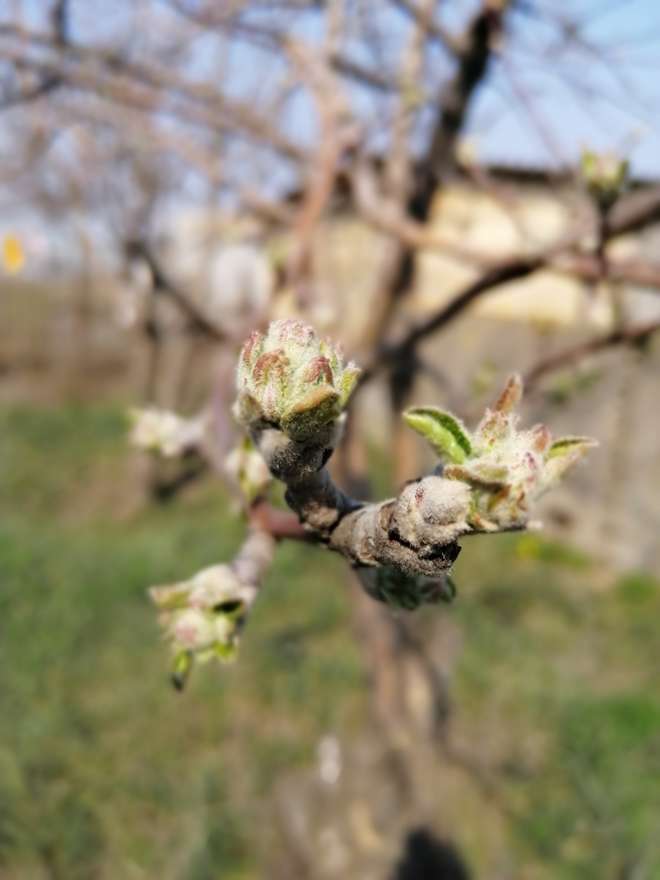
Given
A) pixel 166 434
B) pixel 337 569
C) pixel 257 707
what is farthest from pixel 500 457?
pixel 337 569

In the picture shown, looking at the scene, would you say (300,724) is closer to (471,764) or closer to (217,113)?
(471,764)

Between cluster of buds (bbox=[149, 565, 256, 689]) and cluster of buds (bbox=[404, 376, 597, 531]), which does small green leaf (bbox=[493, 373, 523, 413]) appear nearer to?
cluster of buds (bbox=[404, 376, 597, 531])

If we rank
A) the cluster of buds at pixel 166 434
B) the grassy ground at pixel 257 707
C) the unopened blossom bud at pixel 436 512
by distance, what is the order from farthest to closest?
the grassy ground at pixel 257 707 → the cluster of buds at pixel 166 434 → the unopened blossom bud at pixel 436 512

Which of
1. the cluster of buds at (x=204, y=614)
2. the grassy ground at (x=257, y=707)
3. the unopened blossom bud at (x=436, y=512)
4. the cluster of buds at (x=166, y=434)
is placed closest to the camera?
the unopened blossom bud at (x=436, y=512)

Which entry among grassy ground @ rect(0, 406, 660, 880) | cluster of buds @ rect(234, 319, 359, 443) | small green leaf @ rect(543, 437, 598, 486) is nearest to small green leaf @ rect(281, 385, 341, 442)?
cluster of buds @ rect(234, 319, 359, 443)

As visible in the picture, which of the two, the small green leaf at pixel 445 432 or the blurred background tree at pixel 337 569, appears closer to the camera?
the small green leaf at pixel 445 432

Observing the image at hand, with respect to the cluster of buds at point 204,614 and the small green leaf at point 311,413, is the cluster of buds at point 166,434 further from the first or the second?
the small green leaf at point 311,413

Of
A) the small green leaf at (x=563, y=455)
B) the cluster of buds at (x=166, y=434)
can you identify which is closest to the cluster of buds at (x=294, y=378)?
the small green leaf at (x=563, y=455)
